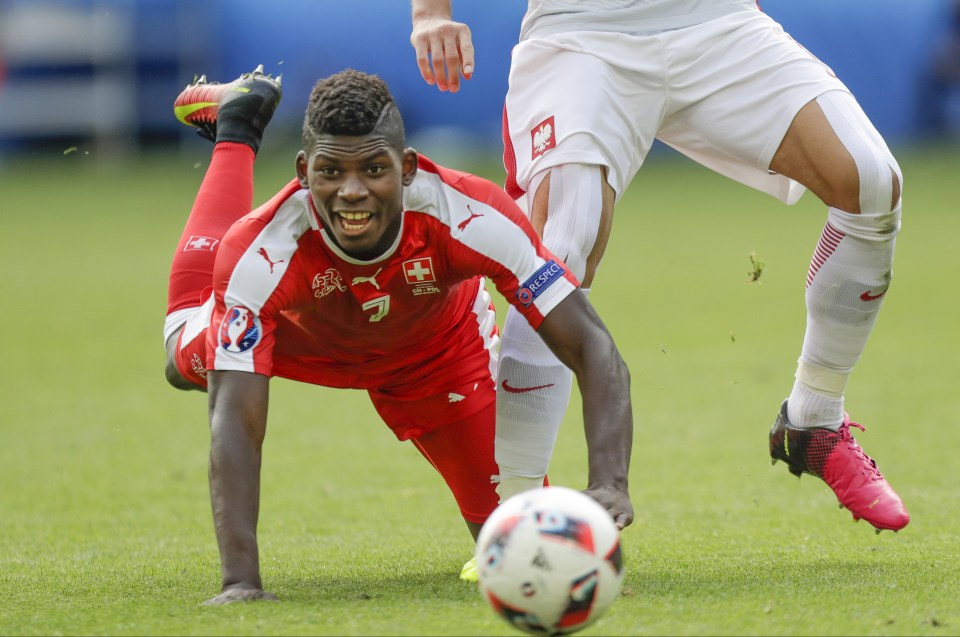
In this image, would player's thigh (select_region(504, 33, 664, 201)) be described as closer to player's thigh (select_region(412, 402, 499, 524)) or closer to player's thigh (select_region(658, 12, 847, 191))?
player's thigh (select_region(658, 12, 847, 191))

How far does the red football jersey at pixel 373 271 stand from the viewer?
4422mm

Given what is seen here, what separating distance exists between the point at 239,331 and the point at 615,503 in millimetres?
1244

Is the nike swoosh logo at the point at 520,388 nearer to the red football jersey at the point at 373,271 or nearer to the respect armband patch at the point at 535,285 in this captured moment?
the red football jersey at the point at 373,271

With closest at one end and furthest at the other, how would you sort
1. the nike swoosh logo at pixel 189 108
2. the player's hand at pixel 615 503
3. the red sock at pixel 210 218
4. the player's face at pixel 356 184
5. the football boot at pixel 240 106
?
1. the player's hand at pixel 615 503
2. the player's face at pixel 356 184
3. the red sock at pixel 210 218
4. the football boot at pixel 240 106
5. the nike swoosh logo at pixel 189 108

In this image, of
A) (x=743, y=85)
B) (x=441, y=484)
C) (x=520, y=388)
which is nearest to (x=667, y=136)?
(x=743, y=85)

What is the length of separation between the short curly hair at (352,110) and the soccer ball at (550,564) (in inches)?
51.0

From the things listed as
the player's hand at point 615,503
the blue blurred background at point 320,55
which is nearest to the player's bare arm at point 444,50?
the player's hand at point 615,503

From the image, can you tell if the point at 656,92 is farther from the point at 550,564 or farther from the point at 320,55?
the point at 320,55

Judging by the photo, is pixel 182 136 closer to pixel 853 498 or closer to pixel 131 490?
pixel 131 490

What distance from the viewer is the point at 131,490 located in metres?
7.18

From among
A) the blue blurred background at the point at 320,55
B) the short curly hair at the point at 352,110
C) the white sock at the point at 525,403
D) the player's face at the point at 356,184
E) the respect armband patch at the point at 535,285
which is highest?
the short curly hair at the point at 352,110

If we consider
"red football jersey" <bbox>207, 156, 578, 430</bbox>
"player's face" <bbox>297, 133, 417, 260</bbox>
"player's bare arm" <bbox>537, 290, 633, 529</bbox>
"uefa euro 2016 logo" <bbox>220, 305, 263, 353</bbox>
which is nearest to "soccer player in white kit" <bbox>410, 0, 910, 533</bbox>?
"red football jersey" <bbox>207, 156, 578, 430</bbox>

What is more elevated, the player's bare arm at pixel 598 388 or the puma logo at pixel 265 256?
the puma logo at pixel 265 256

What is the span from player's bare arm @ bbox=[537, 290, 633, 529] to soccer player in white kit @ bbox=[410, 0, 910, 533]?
50cm
